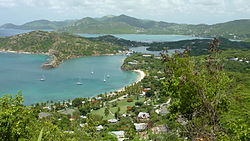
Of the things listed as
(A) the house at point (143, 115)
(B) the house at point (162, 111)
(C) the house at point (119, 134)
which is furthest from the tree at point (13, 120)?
(B) the house at point (162, 111)

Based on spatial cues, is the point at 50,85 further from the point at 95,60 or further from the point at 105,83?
the point at 95,60

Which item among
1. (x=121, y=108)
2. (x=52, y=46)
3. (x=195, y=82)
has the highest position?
(x=195, y=82)

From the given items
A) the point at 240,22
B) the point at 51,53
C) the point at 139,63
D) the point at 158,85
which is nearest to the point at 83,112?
the point at 158,85

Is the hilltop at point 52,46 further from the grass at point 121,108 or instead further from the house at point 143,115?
the house at point 143,115

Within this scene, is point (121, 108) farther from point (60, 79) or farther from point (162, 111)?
point (60, 79)

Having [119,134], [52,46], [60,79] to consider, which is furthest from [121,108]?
[52,46]

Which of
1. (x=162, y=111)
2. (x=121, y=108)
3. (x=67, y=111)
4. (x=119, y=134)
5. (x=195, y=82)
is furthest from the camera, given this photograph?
(x=121, y=108)

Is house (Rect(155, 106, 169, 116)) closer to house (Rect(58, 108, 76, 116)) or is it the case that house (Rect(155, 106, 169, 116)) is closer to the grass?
the grass
